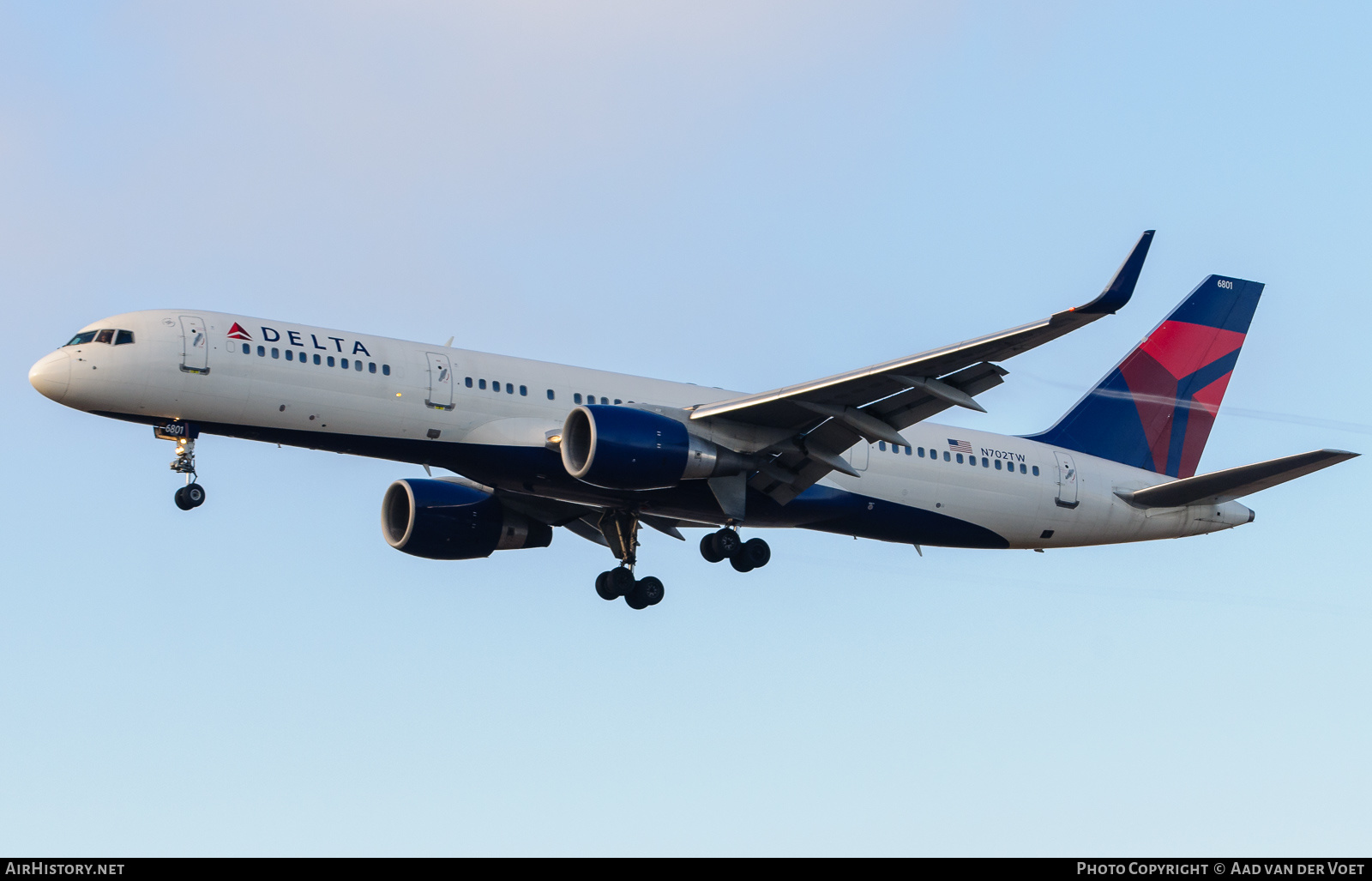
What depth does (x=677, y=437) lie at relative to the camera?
32344 millimetres

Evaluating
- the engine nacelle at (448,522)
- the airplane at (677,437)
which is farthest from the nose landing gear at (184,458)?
the engine nacelle at (448,522)

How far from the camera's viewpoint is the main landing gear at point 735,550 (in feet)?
115

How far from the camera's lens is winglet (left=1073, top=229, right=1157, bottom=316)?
26.0 meters

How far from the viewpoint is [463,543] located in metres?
38.6

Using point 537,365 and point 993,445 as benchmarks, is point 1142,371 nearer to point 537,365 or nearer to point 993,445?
point 993,445

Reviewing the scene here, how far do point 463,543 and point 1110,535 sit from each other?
15928 millimetres

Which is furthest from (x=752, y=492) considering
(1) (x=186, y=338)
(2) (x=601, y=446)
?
(1) (x=186, y=338)

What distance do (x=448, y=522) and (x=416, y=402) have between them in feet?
22.2

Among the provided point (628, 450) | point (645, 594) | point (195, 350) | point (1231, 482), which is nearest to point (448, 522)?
point (645, 594)

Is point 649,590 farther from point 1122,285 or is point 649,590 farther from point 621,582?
point 1122,285

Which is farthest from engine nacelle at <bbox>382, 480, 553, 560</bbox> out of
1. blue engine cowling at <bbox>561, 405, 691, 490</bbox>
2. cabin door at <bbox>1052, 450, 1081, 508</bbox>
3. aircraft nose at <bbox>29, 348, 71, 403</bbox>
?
cabin door at <bbox>1052, 450, 1081, 508</bbox>

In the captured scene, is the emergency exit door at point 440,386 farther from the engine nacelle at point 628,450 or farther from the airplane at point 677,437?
the engine nacelle at point 628,450

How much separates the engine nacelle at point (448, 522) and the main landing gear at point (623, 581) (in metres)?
2.67
